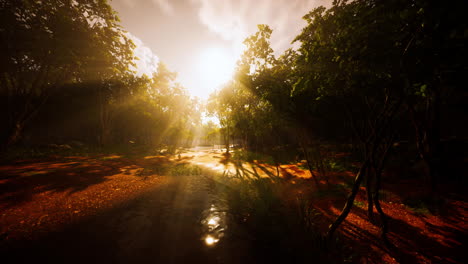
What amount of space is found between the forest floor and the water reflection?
44 millimetres

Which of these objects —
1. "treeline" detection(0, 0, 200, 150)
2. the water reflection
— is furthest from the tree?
the water reflection

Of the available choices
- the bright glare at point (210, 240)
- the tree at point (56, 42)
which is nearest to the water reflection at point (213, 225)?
the bright glare at point (210, 240)

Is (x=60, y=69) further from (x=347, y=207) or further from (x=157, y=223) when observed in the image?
(x=347, y=207)

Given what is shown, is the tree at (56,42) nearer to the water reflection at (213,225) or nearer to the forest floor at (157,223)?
the forest floor at (157,223)

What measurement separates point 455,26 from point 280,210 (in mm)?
6722

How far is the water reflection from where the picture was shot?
447 centimetres

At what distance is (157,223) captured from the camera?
5145 mm

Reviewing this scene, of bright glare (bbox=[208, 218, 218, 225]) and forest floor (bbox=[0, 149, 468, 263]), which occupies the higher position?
forest floor (bbox=[0, 149, 468, 263])

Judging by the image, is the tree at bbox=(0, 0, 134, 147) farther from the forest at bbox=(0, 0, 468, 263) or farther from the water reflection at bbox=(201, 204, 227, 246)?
the water reflection at bbox=(201, 204, 227, 246)

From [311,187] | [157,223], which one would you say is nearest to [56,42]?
[157,223]

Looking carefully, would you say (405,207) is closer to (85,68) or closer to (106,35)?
(106,35)

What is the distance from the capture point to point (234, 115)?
21844 millimetres

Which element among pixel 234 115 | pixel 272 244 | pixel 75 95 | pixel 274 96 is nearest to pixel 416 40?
pixel 274 96

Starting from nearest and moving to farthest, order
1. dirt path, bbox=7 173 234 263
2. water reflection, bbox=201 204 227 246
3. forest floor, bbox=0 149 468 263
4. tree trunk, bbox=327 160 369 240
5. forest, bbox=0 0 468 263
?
forest, bbox=0 0 468 263
dirt path, bbox=7 173 234 263
forest floor, bbox=0 149 468 263
tree trunk, bbox=327 160 369 240
water reflection, bbox=201 204 227 246
